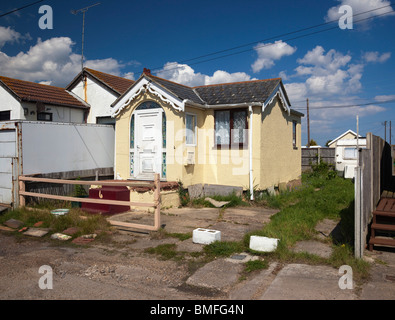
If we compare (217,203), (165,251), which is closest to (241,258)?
(165,251)

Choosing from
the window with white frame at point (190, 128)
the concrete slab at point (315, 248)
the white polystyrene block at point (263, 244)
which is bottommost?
the concrete slab at point (315, 248)

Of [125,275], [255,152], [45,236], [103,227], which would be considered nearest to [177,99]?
[255,152]

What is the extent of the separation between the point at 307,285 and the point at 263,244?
151cm

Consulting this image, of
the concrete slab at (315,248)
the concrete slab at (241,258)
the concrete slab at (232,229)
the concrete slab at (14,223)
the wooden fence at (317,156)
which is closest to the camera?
the concrete slab at (241,258)

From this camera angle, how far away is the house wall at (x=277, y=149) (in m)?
11.5

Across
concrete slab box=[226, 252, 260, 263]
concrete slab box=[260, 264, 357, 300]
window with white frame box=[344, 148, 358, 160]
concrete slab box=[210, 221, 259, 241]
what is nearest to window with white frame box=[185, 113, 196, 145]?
concrete slab box=[210, 221, 259, 241]

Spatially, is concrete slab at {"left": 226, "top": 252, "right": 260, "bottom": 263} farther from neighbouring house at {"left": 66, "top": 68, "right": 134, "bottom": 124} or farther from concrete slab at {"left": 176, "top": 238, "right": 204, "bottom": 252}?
neighbouring house at {"left": 66, "top": 68, "right": 134, "bottom": 124}

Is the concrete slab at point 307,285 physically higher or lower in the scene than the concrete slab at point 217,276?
higher

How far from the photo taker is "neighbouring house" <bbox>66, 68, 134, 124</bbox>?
585 inches

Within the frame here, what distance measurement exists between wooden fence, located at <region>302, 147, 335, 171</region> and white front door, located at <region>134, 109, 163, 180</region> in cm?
1288

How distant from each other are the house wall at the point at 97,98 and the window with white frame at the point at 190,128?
5056 millimetres

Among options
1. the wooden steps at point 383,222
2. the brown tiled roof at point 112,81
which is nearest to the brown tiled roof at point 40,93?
the brown tiled roof at point 112,81

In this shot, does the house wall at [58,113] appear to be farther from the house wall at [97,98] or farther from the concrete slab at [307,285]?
the concrete slab at [307,285]
